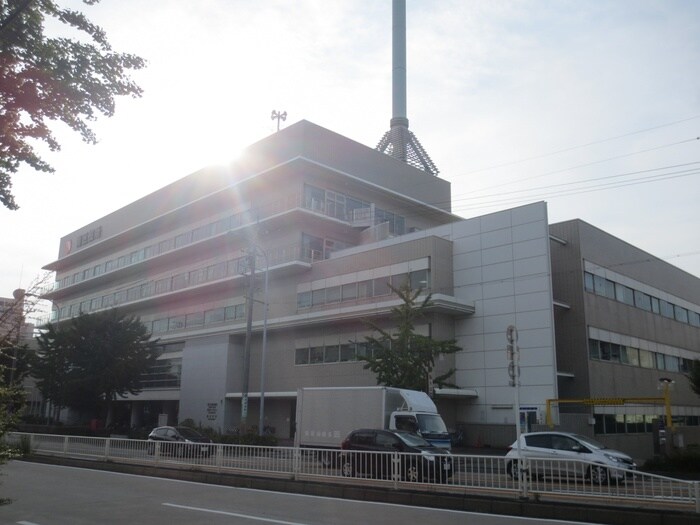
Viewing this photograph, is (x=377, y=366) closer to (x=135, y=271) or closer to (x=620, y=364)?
(x=620, y=364)

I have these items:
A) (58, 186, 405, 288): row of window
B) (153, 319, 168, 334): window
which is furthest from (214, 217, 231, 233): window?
(153, 319, 168, 334): window

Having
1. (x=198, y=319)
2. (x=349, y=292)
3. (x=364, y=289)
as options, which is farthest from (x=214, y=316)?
(x=364, y=289)

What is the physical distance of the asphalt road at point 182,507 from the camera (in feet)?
36.8

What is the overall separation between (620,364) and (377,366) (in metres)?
19.2

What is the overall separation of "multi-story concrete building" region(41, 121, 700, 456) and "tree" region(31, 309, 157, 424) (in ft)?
16.7

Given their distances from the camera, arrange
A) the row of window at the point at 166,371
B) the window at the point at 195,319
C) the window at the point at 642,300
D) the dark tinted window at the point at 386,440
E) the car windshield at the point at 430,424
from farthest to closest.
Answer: the window at the point at 195,319
the row of window at the point at 166,371
the window at the point at 642,300
the car windshield at the point at 430,424
the dark tinted window at the point at 386,440

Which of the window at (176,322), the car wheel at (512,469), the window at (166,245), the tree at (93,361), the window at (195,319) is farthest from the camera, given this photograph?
the window at (166,245)

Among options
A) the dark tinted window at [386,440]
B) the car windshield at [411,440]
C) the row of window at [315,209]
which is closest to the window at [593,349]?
the row of window at [315,209]

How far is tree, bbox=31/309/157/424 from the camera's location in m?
47.1

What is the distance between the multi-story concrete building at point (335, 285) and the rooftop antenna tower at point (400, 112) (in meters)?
11.3

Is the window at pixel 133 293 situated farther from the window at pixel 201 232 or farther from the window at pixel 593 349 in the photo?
the window at pixel 593 349

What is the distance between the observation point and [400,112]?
68.9m

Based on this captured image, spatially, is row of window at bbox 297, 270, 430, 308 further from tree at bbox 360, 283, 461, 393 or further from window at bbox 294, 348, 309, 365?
tree at bbox 360, 283, 461, 393

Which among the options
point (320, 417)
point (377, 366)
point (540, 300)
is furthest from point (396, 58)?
point (320, 417)
